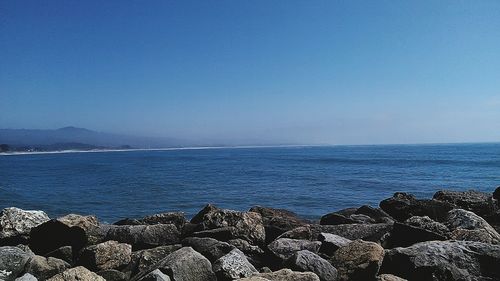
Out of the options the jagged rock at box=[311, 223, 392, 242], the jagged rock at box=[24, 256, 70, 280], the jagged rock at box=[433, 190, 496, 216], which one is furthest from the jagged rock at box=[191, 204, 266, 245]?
the jagged rock at box=[433, 190, 496, 216]

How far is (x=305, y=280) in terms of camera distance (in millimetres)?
6395

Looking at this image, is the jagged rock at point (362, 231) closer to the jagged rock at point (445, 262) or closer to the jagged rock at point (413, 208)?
the jagged rock at point (445, 262)

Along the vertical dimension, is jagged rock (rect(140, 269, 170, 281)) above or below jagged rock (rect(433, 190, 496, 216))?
below

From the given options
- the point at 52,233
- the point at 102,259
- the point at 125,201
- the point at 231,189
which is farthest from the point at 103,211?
the point at 102,259

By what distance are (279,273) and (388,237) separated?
13.7ft

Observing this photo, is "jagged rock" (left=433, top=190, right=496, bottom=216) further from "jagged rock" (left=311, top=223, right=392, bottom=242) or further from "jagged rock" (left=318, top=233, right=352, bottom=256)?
"jagged rock" (left=318, top=233, right=352, bottom=256)

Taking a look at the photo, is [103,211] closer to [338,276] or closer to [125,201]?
[125,201]

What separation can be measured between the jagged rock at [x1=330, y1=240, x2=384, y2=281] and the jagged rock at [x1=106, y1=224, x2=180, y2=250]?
12.6ft

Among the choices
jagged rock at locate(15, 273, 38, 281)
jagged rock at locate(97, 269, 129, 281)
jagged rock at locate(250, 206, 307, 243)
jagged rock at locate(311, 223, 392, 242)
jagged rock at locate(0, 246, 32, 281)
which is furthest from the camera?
jagged rock at locate(250, 206, 307, 243)

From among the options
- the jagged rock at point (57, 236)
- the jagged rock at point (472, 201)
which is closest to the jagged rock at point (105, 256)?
the jagged rock at point (57, 236)

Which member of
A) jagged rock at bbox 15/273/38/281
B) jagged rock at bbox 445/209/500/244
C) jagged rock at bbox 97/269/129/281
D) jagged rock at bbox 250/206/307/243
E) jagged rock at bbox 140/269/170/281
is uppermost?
jagged rock at bbox 445/209/500/244

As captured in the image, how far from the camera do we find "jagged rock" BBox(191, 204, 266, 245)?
957 cm

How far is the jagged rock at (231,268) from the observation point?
7.04m

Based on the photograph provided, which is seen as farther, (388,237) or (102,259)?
(388,237)
